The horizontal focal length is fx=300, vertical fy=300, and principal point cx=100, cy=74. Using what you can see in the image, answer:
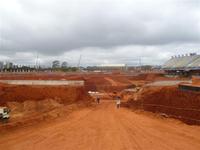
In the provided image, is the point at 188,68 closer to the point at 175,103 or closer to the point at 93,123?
the point at 175,103

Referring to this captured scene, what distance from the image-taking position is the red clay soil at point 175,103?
26.8 metres

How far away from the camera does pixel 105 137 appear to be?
18.7 metres

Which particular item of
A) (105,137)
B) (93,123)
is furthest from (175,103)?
(105,137)

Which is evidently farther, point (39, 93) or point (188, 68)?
point (188, 68)

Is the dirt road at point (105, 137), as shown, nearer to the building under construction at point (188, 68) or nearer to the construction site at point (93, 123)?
the construction site at point (93, 123)

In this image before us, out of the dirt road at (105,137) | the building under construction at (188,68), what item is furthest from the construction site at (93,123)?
the building under construction at (188,68)

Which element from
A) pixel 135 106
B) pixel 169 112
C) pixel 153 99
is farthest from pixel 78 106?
pixel 169 112

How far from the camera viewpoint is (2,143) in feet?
59.0

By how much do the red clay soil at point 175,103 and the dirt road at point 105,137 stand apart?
3479 millimetres

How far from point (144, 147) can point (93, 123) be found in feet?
28.2

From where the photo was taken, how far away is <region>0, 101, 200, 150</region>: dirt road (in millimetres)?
16647

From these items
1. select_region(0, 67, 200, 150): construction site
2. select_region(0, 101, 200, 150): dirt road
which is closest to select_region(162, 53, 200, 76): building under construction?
select_region(0, 67, 200, 150): construction site

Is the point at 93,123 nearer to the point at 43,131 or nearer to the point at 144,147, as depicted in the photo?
the point at 43,131

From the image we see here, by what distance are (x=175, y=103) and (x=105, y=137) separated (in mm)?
13591
